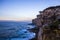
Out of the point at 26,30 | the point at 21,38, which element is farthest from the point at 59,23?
the point at 26,30

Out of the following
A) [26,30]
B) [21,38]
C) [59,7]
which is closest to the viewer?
[59,7]

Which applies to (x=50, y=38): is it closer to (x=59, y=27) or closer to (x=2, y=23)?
(x=59, y=27)

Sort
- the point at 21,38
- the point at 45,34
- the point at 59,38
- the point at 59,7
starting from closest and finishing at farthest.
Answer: the point at 59,38, the point at 45,34, the point at 59,7, the point at 21,38

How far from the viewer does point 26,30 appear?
602cm

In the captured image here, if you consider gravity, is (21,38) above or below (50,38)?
below

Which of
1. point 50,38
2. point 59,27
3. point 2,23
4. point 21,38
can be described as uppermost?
point 2,23

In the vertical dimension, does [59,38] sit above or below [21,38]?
above

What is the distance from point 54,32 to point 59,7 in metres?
1.14

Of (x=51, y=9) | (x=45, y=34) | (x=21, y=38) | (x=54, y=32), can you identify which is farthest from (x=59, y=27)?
(x=21, y=38)

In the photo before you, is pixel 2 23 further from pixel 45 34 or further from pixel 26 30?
pixel 26 30

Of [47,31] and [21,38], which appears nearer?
[47,31]

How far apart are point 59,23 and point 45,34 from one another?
331 mm

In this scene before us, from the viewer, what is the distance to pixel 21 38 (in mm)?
4715

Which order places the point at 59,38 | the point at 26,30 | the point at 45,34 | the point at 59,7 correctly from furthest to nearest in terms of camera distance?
the point at 26,30
the point at 59,7
the point at 45,34
the point at 59,38
